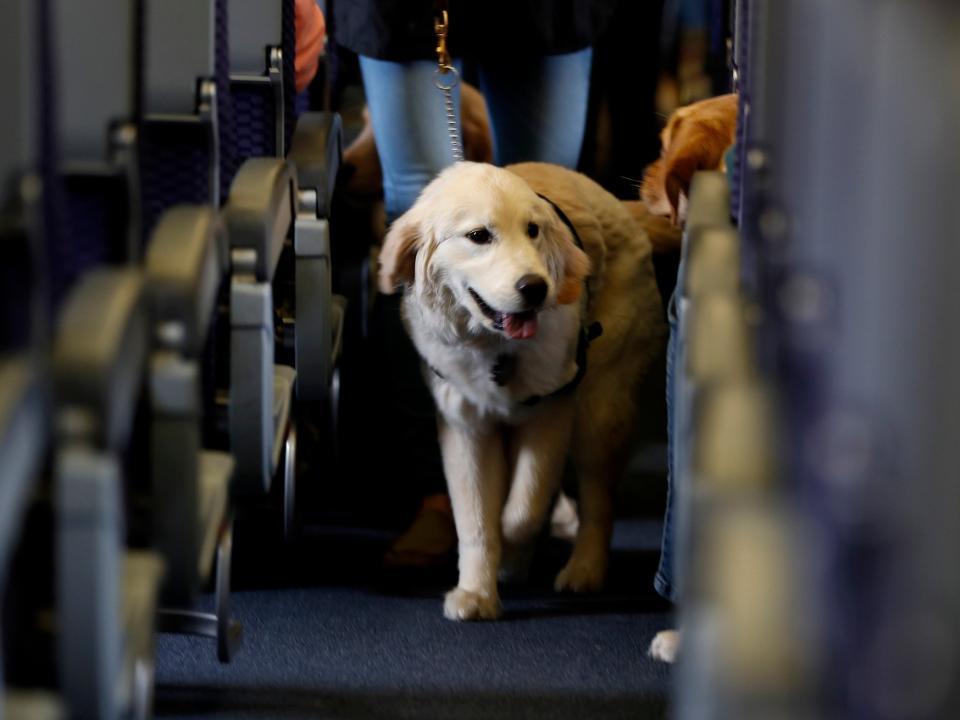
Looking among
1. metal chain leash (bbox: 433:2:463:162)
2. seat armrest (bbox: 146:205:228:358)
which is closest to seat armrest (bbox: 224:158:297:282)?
seat armrest (bbox: 146:205:228:358)

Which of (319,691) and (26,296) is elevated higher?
(26,296)

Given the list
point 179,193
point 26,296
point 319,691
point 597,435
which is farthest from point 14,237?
point 597,435

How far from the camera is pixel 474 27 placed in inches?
138

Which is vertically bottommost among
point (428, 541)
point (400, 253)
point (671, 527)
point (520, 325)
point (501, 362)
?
point (428, 541)

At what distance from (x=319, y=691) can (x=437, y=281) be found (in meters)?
0.88

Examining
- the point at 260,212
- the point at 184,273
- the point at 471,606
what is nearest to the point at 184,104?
Answer: the point at 260,212

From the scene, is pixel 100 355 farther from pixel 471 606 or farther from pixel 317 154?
pixel 471 606

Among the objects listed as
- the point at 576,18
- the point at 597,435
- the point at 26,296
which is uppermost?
the point at 576,18

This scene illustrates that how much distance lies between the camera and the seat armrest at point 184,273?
1.77 meters

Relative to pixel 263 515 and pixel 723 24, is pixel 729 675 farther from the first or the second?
pixel 723 24

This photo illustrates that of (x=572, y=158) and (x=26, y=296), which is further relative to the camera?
(x=572, y=158)

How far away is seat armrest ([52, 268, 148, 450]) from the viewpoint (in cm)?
146

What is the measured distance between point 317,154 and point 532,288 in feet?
1.63

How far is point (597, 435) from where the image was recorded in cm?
335
